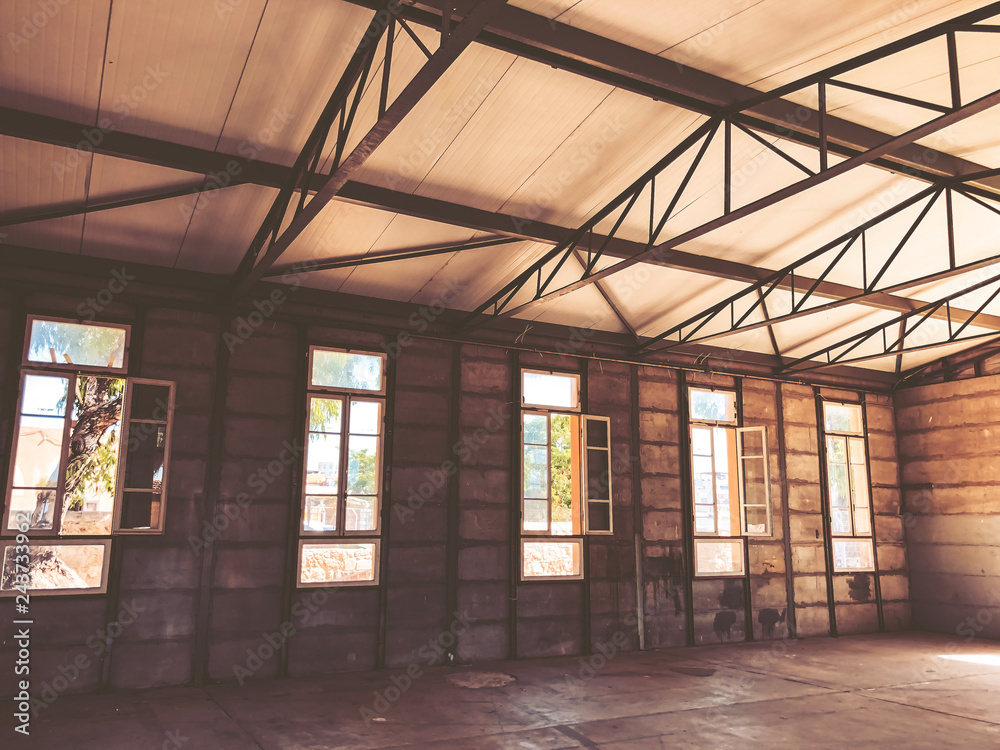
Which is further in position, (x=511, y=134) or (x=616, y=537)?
(x=616, y=537)

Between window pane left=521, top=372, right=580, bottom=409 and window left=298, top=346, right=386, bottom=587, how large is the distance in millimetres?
1998

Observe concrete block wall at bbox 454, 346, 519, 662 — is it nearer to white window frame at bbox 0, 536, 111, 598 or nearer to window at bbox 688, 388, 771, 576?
window at bbox 688, 388, 771, 576

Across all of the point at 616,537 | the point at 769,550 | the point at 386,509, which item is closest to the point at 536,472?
the point at 616,537

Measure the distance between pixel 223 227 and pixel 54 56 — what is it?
224 centimetres

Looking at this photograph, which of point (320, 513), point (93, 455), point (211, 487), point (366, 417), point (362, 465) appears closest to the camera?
point (93, 455)

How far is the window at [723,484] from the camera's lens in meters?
9.90

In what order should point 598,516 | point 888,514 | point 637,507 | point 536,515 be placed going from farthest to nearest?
point 888,514 < point 637,507 < point 598,516 < point 536,515

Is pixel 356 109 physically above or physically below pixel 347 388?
above

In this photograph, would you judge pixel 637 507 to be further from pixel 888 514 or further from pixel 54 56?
pixel 54 56

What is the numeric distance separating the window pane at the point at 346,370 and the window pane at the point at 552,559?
2792mm

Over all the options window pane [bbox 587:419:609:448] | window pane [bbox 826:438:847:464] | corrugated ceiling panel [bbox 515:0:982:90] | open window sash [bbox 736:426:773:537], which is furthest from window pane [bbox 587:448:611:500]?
corrugated ceiling panel [bbox 515:0:982:90]

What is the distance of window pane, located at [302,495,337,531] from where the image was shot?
24.4ft

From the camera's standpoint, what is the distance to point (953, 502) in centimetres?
1127

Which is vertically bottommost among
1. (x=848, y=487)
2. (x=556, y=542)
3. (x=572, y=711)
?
(x=572, y=711)
